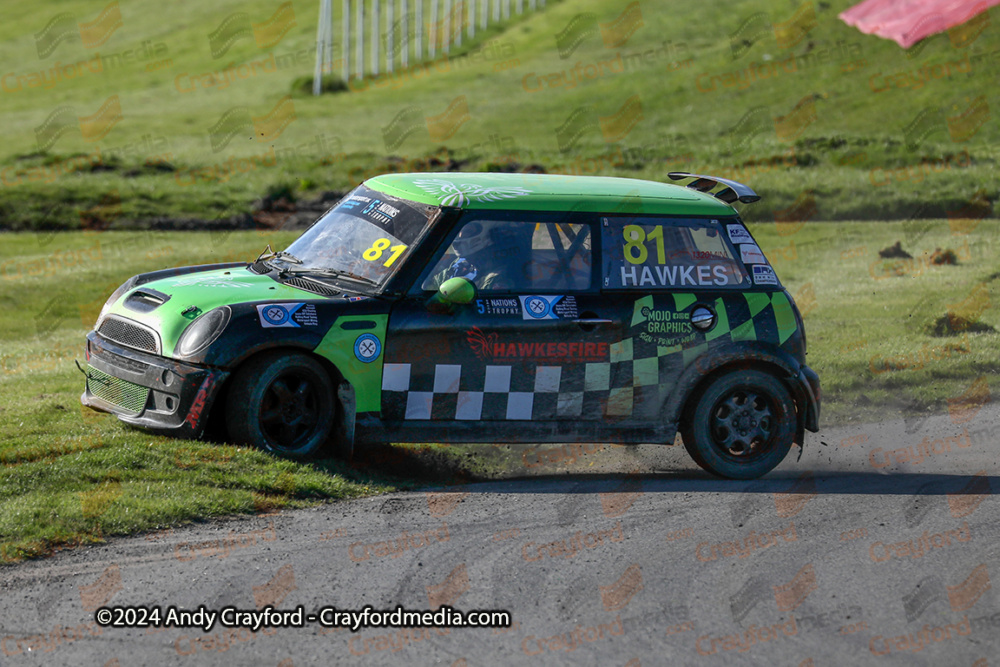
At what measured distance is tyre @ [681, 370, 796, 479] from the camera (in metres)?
7.67

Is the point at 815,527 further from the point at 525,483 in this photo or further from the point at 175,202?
the point at 175,202

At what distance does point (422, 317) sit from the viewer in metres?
7.04

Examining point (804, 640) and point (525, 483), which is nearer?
point (804, 640)

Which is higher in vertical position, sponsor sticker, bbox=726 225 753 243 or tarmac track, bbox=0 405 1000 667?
sponsor sticker, bbox=726 225 753 243

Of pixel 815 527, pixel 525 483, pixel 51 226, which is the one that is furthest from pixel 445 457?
pixel 51 226

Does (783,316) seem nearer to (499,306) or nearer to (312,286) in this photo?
(499,306)

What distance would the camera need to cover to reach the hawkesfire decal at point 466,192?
7.34 metres

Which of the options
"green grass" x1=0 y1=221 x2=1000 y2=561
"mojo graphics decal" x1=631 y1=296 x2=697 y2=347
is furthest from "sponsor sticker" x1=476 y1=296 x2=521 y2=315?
"green grass" x1=0 y1=221 x2=1000 y2=561

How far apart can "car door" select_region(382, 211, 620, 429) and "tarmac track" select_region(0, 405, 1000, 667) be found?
21.3 inches

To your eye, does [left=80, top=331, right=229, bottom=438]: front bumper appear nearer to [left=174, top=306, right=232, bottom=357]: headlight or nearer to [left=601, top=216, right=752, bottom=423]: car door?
[left=174, top=306, right=232, bottom=357]: headlight

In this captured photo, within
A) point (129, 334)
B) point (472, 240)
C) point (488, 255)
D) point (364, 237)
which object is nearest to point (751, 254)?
point (488, 255)

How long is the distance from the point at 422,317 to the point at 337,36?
48459 millimetres

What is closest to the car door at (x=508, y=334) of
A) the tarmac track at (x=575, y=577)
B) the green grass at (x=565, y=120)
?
the tarmac track at (x=575, y=577)

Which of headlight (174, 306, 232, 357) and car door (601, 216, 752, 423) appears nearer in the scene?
headlight (174, 306, 232, 357)
